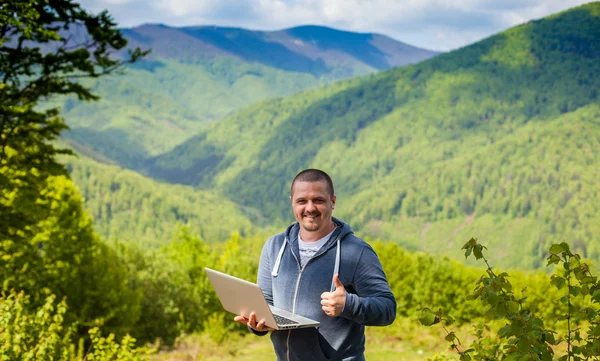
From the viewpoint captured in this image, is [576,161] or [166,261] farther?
[576,161]

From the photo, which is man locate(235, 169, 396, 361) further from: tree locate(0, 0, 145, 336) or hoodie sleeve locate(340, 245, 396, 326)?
tree locate(0, 0, 145, 336)

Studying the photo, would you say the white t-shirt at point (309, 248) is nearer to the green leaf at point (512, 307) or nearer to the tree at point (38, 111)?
the green leaf at point (512, 307)

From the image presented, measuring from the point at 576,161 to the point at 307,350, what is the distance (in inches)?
8045

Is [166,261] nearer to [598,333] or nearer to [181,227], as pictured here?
[181,227]

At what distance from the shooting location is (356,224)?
648 ft

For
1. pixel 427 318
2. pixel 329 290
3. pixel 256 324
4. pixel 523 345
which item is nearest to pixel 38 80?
pixel 256 324

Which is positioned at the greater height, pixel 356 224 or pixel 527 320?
pixel 527 320

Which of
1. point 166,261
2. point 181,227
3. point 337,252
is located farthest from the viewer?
point 181,227

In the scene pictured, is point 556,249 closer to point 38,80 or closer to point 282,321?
point 282,321

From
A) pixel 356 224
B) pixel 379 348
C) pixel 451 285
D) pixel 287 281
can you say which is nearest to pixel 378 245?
pixel 451 285

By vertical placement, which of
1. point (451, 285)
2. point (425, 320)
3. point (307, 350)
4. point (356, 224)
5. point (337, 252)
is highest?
point (337, 252)

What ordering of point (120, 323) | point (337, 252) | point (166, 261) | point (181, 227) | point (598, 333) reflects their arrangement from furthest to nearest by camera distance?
1. point (181, 227)
2. point (166, 261)
3. point (120, 323)
4. point (337, 252)
5. point (598, 333)

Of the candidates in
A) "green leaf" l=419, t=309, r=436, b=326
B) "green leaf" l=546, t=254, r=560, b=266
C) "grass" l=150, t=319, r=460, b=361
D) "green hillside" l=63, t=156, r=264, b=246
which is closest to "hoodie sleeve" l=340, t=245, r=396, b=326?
"green leaf" l=419, t=309, r=436, b=326

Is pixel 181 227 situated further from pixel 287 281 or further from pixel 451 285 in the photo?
pixel 287 281
